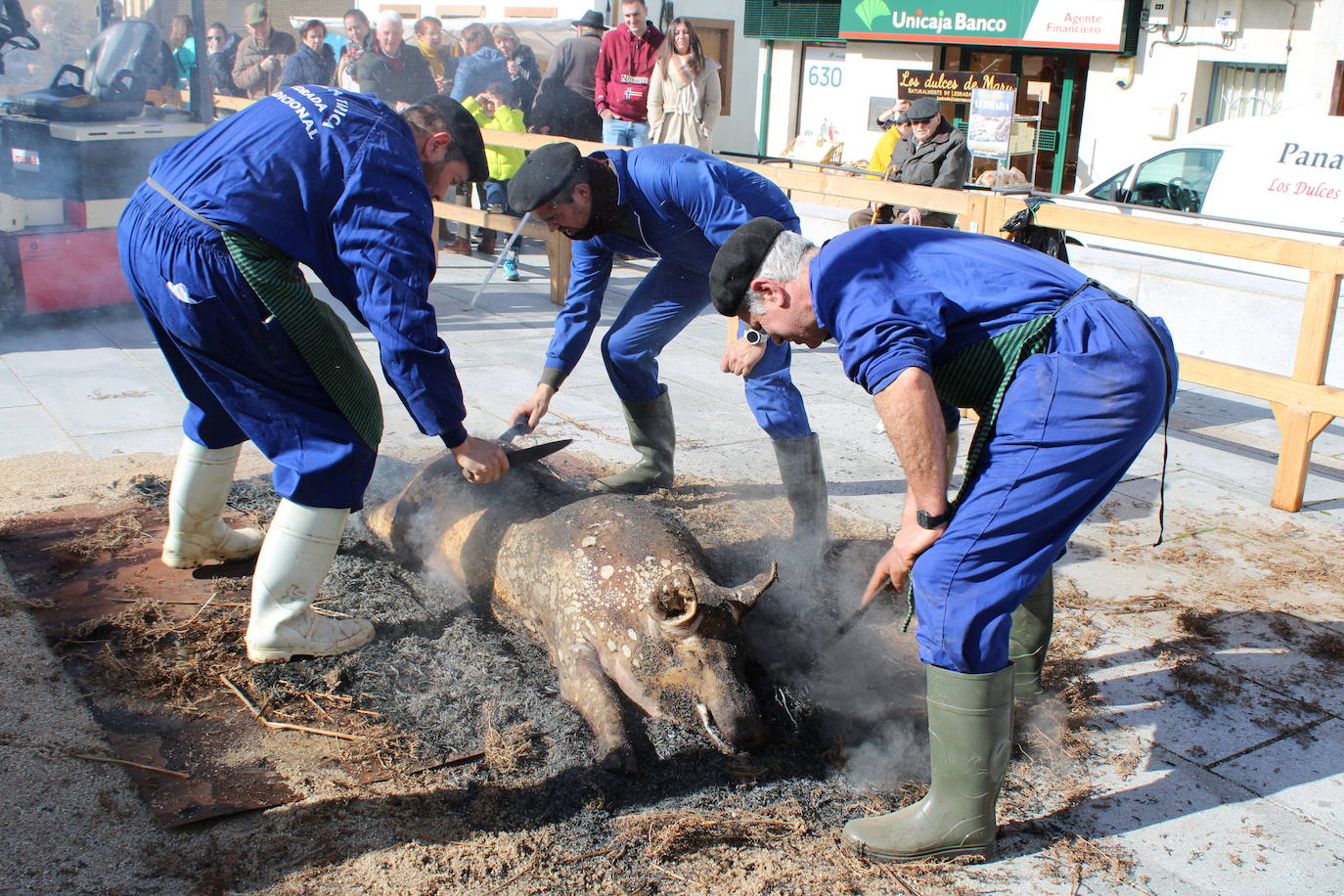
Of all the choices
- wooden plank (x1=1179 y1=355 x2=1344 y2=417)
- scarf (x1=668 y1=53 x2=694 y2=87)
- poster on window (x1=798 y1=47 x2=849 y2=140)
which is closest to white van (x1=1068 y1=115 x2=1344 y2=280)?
wooden plank (x1=1179 y1=355 x2=1344 y2=417)

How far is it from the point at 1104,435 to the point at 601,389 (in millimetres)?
4614

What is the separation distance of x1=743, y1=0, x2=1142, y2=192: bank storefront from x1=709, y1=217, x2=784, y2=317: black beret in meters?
12.6

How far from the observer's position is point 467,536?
396cm

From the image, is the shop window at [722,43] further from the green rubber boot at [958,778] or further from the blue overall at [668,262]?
the green rubber boot at [958,778]

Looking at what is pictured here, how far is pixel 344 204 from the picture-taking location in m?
3.06

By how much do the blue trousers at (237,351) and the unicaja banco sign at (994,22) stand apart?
623 inches

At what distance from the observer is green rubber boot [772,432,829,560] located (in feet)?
14.6

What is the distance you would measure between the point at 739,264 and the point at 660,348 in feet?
7.17

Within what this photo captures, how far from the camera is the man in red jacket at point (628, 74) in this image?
10531 mm

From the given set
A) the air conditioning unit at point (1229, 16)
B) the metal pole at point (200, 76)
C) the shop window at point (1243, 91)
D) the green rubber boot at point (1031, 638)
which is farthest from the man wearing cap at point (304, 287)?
the shop window at point (1243, 91)

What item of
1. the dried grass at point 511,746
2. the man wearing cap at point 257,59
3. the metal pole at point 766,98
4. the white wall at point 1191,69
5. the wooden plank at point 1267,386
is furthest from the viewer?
the metal pole at point 766,98

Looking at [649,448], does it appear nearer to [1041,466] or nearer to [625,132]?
[1041,466]

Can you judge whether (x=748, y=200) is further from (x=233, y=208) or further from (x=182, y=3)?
(x=182, y=3)

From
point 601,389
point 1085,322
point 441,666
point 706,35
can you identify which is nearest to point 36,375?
point 601,389
